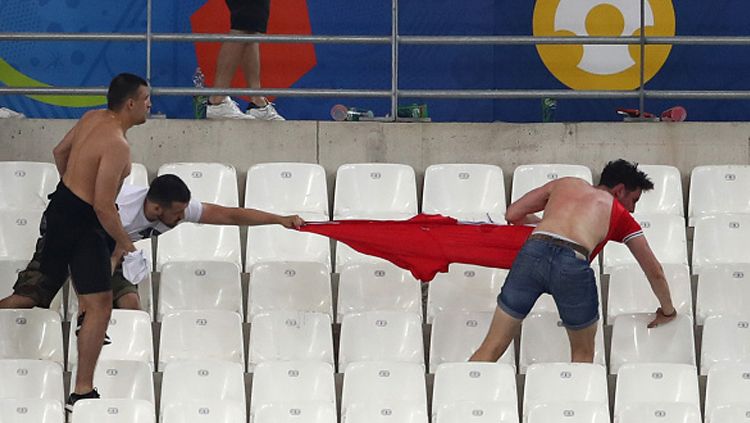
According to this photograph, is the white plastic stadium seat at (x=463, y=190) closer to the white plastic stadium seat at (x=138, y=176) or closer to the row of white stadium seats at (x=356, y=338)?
the row of white stadium seats at (x=356, y=338)

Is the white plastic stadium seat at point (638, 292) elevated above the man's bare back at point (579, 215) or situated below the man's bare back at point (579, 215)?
below

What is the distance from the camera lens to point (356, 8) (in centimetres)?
1260

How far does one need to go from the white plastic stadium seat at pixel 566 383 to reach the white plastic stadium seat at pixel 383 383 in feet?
1.60

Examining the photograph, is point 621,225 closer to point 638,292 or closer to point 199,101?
point 638,292

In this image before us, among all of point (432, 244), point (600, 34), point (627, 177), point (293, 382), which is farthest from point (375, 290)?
point (600, 34)

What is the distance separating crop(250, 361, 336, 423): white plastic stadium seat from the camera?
8.95 metres

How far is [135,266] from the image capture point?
902 centimetres

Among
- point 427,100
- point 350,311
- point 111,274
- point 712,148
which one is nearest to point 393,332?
point 350,311

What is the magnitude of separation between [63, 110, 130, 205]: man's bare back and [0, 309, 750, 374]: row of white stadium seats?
0.64 m

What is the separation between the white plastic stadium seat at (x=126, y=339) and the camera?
9328 mm

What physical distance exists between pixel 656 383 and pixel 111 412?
2.48 meters

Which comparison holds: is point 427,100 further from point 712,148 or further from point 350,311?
point 350,311

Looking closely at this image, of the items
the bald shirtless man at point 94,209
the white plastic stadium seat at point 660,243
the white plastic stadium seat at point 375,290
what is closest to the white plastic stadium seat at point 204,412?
the bald shirtless man at point 94,209

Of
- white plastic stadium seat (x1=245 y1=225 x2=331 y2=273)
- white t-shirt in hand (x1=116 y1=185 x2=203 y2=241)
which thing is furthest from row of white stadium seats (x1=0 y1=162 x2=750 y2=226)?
white t-shirt in hand (x1=116 y1=185 x2=203 y2=241)
